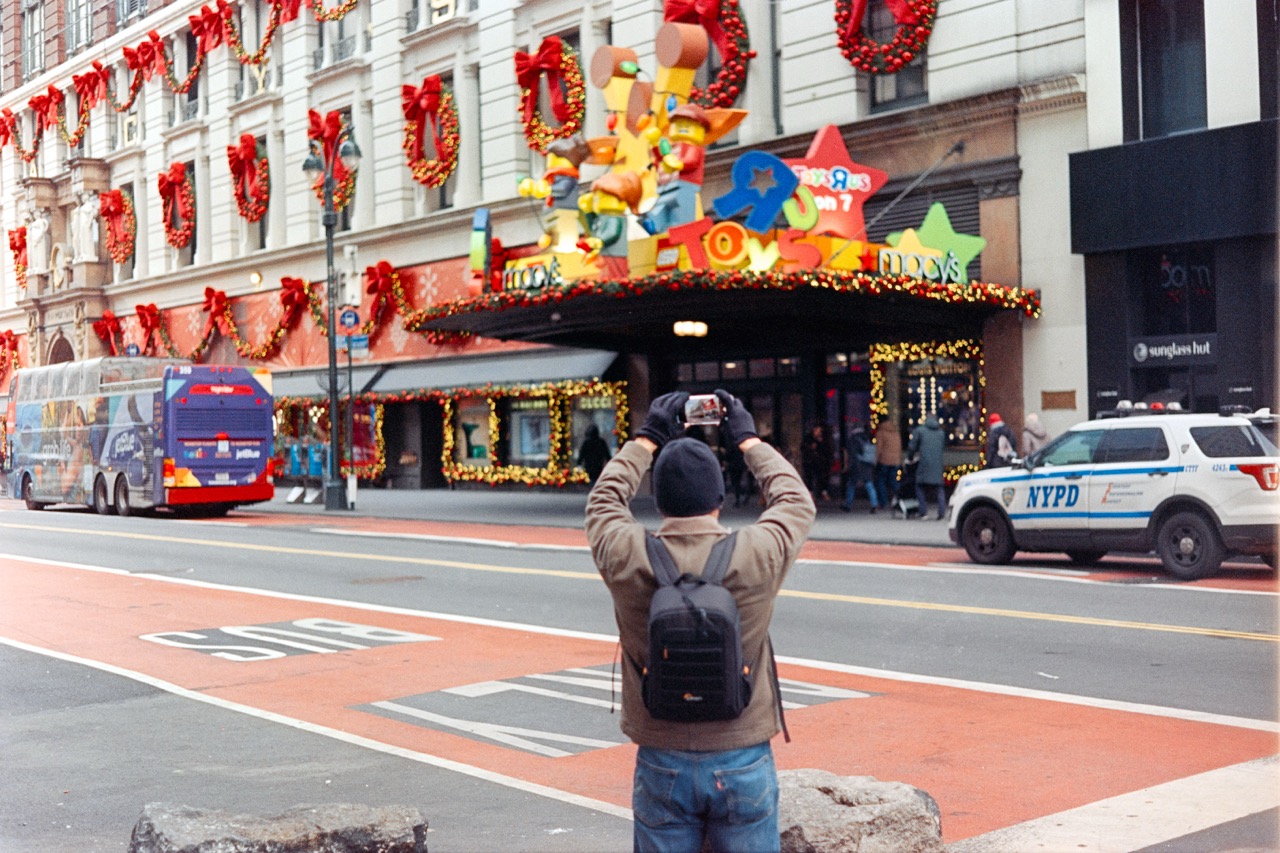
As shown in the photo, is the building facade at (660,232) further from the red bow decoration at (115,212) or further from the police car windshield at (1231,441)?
the police car windshield at (1231,441)

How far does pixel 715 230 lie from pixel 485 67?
15375 millimetres

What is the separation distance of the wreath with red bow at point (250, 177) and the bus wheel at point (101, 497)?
Answer: 15864 mm

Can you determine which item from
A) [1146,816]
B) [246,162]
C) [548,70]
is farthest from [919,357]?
[246,162]

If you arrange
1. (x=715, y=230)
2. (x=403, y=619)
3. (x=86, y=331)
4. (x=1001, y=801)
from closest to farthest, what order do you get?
1. (x=1001, y=801)
2. (x=403, y=619)
3. (x=715, y=230)
4. (x=86, y=331)

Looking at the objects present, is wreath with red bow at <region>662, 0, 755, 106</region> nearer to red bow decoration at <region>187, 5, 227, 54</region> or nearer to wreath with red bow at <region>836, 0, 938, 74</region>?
wreath with red bow at <region>836, 0, 938, 74</region>

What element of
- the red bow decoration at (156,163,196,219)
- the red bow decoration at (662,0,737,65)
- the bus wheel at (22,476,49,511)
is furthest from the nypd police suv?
the red bow decoration at (156,163,196,219)

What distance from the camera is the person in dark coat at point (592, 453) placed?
32781 mm

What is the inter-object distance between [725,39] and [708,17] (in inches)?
23.9

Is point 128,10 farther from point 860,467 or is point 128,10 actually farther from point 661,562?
point 661,562

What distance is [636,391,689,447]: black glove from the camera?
160 inches

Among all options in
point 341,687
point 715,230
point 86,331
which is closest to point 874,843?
point 341,687

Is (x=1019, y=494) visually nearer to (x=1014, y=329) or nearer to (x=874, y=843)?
(x=1014, y=329)

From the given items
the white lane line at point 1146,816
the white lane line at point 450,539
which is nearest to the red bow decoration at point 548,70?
the white lane line at point 450,539

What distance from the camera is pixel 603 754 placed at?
7.79 metres
